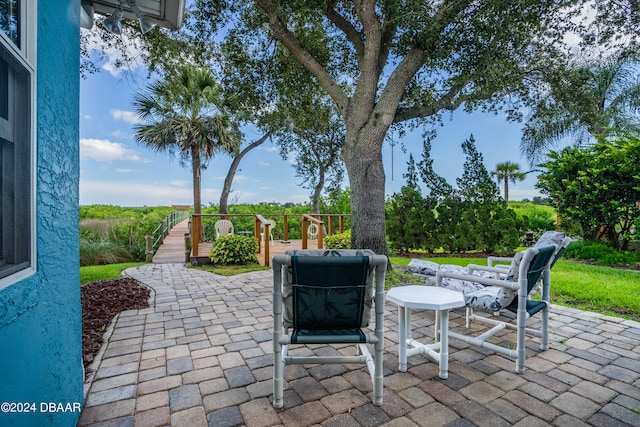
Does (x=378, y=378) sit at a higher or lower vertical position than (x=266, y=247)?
lower

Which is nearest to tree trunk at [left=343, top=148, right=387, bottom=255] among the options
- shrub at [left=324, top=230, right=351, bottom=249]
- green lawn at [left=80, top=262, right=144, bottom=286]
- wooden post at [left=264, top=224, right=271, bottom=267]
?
shrub at [left=324, top=230, right=351, bottom=249]

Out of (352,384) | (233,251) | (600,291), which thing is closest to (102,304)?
(233,251)

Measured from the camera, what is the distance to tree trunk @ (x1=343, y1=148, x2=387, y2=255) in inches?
223

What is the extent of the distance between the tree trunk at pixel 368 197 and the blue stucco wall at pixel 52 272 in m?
4.25

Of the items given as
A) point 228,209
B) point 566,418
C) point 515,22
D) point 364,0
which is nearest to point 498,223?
point 515,22

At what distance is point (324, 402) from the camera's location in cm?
208

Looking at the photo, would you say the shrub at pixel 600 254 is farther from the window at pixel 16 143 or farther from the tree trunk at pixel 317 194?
the window at pixel 16 143

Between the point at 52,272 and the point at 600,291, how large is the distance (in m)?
6.27

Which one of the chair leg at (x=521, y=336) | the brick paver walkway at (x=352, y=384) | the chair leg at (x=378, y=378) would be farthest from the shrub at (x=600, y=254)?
the chair leg at (x=378, y=378)

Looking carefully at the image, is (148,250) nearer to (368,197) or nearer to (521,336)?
(368,197)

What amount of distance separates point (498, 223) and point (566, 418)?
7.37 metres

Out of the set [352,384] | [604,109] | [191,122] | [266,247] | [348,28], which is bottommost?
[352,384]

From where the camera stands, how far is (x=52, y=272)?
62.4 inches

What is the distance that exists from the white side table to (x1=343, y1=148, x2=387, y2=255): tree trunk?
9.79ft
